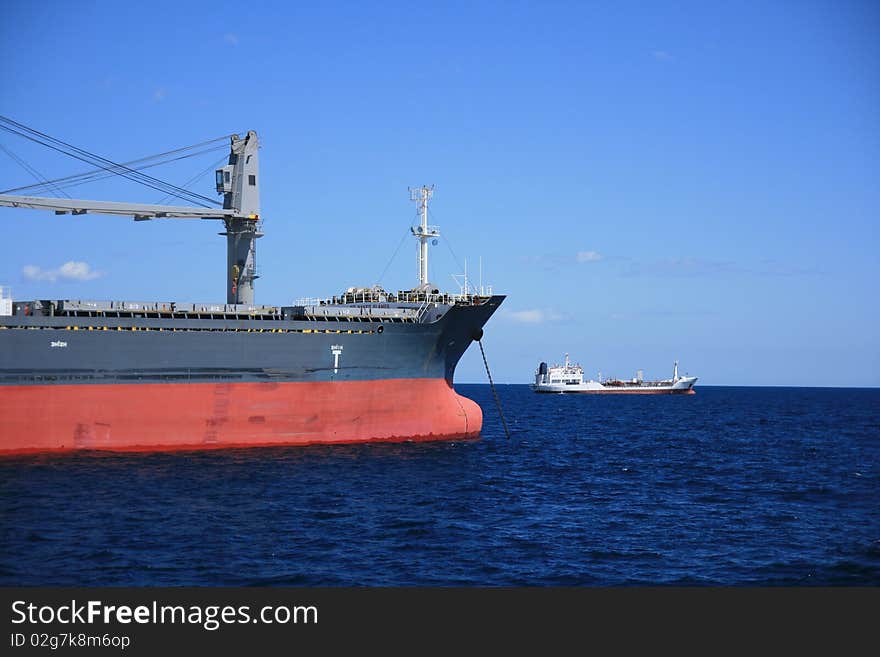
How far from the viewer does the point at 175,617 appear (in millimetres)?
13625

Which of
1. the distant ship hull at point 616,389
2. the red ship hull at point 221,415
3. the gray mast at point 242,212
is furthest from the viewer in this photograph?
the distant ship hull at point 616,389

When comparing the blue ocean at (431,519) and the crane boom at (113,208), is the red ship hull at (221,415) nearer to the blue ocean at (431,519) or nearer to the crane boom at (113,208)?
the blue ocean at (431,519)

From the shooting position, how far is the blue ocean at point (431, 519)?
61.3ft

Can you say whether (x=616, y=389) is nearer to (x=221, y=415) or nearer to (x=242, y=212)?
(x=242, y=212)

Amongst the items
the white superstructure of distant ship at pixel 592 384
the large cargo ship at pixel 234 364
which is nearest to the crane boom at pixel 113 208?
the large cargo ship at pixel 234 364

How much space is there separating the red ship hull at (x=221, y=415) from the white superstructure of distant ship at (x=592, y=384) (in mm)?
107498

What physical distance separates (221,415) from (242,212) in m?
12.1

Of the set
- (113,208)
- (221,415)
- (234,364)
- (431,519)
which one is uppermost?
(113,208)

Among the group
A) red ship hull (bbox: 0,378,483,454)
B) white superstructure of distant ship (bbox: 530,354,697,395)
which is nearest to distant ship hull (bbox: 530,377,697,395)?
white superstructure of distant ship (bbox: 530,354,697,395)

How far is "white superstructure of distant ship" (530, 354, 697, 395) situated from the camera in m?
150

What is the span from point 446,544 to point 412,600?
635cm

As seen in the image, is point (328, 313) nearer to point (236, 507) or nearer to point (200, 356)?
point (200, 356)

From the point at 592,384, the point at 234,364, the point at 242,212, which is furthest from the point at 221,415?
the point at 592,384

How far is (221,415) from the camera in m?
38.3
